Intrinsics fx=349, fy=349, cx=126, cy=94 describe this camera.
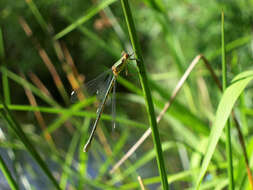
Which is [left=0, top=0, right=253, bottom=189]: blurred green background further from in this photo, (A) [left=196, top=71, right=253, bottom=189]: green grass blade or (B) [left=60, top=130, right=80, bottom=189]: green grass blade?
(A) [left=196, top=71, right=253, bottom=189]: green grass blade

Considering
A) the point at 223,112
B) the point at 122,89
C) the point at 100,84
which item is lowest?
the point at 223,112

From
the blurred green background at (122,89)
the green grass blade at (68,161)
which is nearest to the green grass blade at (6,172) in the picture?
the blurred green background at (122,89)

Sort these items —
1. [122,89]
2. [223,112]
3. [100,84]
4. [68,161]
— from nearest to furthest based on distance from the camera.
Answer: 1. [223,112]
2. [100,84]
3. [68,161]
4. [122,89]

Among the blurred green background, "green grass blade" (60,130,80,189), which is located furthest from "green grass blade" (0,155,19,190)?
"green grass blade" (60,130,80,189)

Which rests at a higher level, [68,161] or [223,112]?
[68,161]

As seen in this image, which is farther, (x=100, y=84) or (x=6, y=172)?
(x=100, y=84)

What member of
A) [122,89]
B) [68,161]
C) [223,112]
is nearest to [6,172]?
[223,112]

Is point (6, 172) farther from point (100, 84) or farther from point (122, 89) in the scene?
point (122, 89)

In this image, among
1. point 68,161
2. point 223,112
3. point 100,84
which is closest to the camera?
point 223,112
